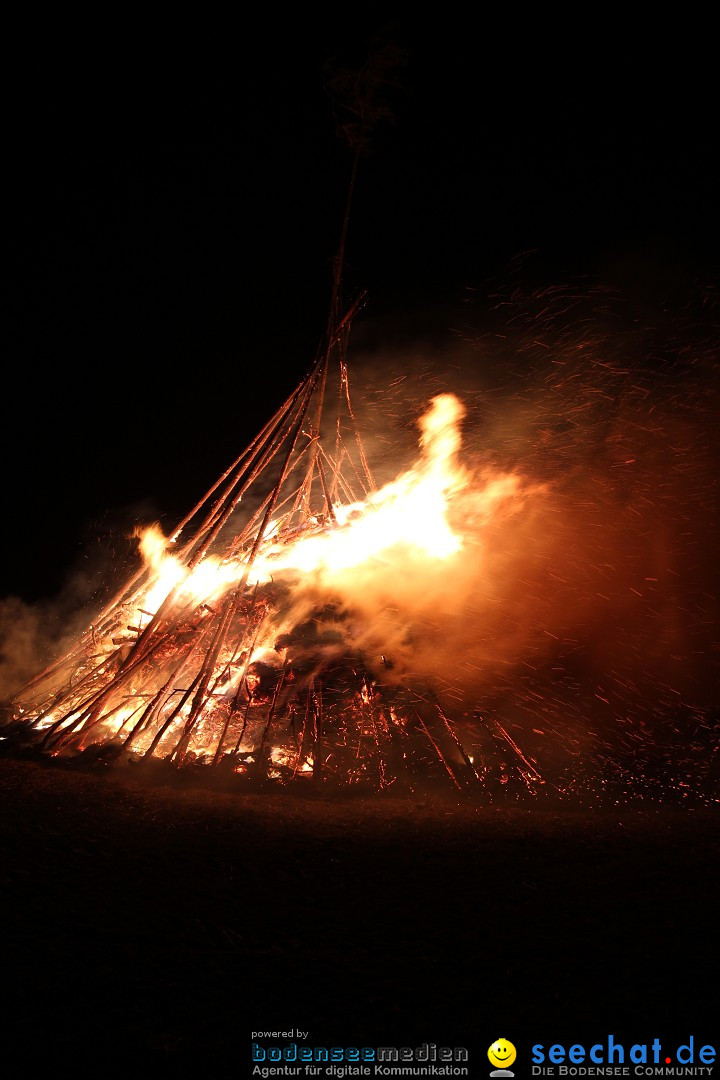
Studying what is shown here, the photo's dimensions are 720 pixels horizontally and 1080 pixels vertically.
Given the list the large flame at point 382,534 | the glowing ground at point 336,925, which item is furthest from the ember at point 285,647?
the glowing ground at point 336,925

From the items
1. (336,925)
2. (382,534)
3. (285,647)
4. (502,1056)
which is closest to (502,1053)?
(502,1056)

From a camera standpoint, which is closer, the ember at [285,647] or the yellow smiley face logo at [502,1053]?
the yellow smiley face logo at [502,1053]

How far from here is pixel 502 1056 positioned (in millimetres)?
1145

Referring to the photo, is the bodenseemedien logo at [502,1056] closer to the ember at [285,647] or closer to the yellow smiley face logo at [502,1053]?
the yellow smiley face logo at [502,1053]

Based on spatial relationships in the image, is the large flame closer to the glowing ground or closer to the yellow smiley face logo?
the glowing ground

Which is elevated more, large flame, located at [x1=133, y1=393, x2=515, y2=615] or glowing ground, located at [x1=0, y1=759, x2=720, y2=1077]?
large flame, located at [x1=133, y1=393, x2=515, y2=615]

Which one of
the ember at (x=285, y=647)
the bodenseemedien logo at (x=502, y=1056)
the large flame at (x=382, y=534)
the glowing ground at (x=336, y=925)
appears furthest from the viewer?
the large flame at (x=382, y=534)

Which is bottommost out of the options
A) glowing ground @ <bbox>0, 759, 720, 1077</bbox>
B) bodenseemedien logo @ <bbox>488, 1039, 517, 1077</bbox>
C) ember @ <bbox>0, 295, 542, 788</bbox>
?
bodenseemedien logo @ <bbox>488, 1039, 517, 1077</bbox>

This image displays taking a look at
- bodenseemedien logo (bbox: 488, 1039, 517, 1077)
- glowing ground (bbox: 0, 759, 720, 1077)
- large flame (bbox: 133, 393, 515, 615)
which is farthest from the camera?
large flame (bbox: 133, 393, 515, 615)

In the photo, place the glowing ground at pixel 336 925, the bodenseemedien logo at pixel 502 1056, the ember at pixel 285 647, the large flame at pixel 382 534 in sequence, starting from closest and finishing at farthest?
the bodenseemedien logo at pixel 502 1056 → the glowing ground at pixel 336 925 → the ember at pixel 285 647 → the large flame at pixel 382 534

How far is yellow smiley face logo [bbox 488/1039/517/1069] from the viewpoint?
113 centimetres

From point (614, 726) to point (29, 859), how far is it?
3.08 metres

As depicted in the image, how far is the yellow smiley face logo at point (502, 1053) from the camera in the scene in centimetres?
113

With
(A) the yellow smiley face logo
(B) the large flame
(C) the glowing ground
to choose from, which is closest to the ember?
(B) the large flame
